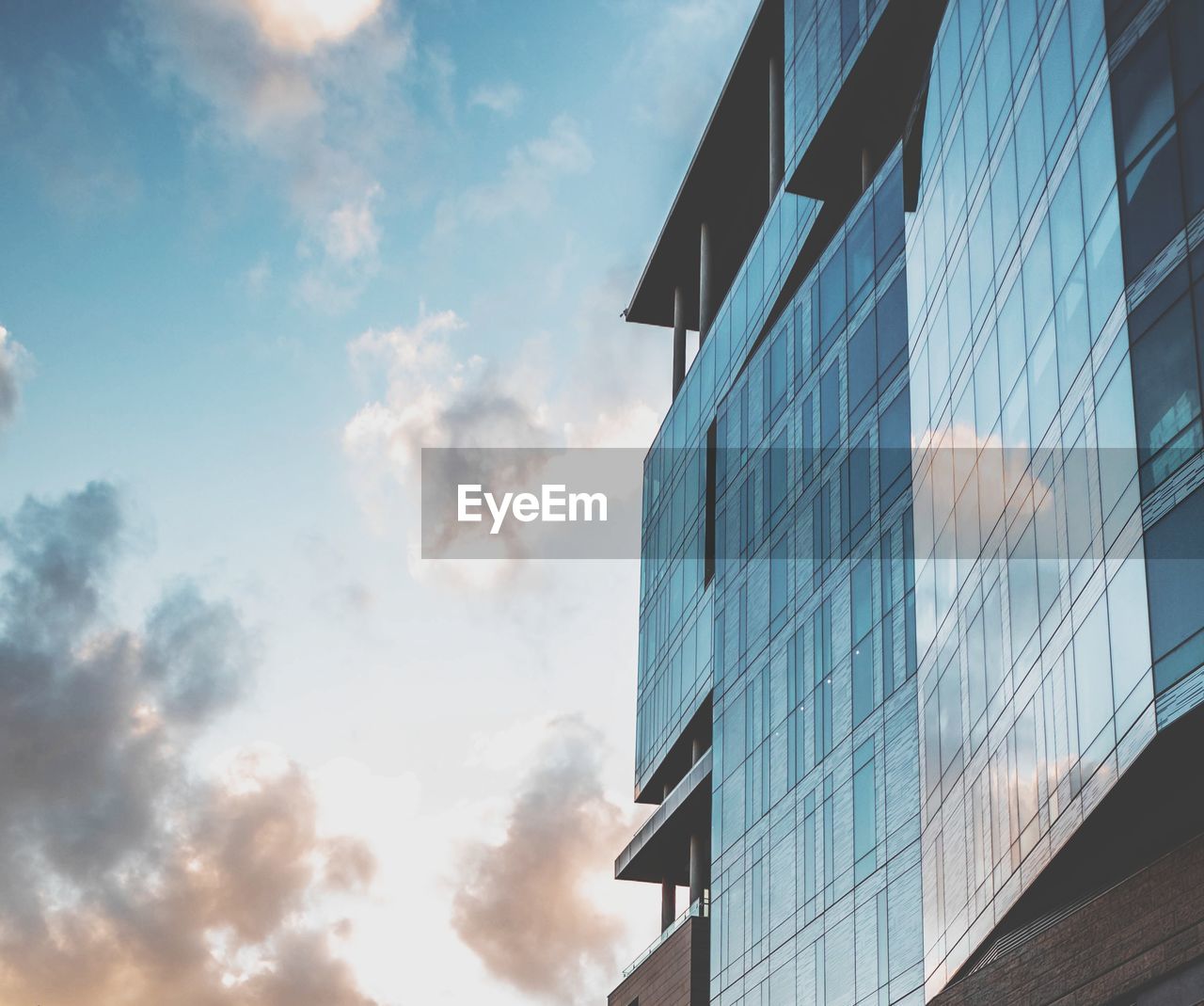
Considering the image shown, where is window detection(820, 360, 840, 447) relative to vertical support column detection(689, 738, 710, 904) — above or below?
above

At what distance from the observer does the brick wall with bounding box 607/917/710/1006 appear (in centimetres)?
6694

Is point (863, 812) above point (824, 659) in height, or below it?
below

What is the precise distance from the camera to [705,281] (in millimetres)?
87375

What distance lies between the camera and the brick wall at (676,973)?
66938mm

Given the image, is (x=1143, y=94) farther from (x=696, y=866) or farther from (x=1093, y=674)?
(x=696, y=866)

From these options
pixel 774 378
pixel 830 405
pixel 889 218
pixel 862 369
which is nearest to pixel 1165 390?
pixel 889 218

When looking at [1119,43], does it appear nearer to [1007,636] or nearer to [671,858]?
[1007,636]

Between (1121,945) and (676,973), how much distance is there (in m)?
43.9

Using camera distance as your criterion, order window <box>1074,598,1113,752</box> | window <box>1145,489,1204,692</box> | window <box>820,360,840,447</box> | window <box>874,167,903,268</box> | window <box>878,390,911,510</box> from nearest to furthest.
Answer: window <box>1145,489,1204,692</box>, window <box>1074,598,1113,752</box>, window <box>878,390,911,510</box>, window <box>874,167,903,268</box>, window <box>820,360,840,447</box>

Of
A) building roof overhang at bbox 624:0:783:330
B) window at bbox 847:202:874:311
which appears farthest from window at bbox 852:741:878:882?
building roof overhang at bbox 624:0:783:330

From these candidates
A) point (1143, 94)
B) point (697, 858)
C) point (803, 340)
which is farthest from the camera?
point (697, 858)

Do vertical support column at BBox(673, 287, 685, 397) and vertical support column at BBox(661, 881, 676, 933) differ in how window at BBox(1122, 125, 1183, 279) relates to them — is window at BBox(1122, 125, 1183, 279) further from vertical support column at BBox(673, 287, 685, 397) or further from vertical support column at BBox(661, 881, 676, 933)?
vertical support column at BBox(673, 287, 685, 397)

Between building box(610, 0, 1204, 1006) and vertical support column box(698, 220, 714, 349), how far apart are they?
2176 millimetres

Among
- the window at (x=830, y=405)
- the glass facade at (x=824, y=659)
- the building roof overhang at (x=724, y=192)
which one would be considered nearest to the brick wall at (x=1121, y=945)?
the glass facade at (x=824, y=659)
